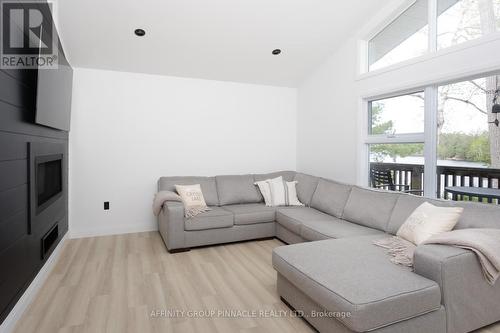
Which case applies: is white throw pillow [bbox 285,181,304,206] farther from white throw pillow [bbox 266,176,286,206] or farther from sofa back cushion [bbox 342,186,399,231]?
sofa back cushion [bbox 342,186,399,231]

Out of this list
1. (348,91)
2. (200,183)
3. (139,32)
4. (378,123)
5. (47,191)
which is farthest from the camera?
(200,183)

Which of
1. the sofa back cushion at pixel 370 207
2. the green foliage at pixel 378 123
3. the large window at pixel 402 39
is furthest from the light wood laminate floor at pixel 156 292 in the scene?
the large window at pixel 402 39

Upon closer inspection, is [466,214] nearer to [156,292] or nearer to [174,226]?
[156,292]

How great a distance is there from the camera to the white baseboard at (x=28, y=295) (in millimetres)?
1871

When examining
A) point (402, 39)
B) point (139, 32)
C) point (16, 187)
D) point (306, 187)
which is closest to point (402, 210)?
point (306, 187)

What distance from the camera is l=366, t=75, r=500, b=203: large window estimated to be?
261cm

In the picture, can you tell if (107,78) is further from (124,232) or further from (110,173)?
(124,232)

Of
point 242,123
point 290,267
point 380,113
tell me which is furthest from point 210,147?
point 290,267

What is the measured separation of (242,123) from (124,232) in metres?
2.35

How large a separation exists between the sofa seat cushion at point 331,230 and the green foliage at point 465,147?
104 centimetres

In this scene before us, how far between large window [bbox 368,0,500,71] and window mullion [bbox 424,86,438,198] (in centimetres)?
45

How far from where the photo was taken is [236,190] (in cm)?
418

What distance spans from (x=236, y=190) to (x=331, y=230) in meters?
1.69

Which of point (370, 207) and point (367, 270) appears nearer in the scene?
point (367, 270)
